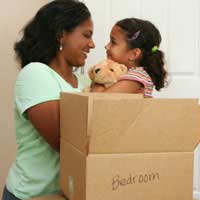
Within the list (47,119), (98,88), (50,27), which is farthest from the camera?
(98,88)

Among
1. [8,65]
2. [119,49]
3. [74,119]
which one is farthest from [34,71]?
[8,65]

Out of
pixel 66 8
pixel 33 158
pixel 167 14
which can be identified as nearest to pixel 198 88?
pixel 167 14

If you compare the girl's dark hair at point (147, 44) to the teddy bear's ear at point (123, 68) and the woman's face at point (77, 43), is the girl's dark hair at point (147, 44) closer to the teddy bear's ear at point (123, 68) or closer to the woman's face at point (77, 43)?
the teddy bear's ear at point (123, 68)

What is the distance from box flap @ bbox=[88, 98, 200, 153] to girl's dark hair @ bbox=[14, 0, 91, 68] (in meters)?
0.56

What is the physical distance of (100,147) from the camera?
34.1 inches

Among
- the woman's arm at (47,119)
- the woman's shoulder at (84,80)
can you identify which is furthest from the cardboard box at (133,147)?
the woman's shoulder at (84,80)

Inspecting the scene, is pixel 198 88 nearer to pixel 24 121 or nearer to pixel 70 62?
pixel 70 62

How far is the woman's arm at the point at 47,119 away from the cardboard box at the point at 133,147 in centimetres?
19

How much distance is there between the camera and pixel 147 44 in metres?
1.62

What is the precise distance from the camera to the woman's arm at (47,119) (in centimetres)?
115

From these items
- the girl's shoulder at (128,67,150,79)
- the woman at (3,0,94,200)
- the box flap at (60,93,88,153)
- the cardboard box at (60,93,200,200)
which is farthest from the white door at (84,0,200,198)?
the cardboard box at (60,93,200,200)

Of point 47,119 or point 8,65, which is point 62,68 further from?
point 8,65

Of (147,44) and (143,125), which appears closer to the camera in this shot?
(143,125)

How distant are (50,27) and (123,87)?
0.35m
